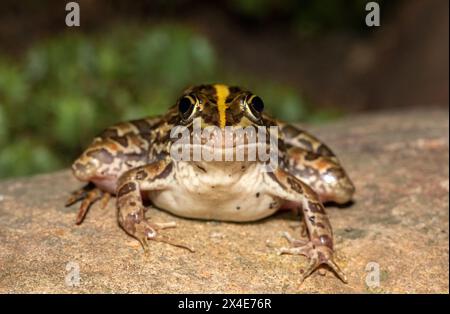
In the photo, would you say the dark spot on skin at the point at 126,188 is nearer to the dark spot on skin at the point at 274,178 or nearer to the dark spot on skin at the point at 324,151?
the dark spot on skin at the point at 274,178

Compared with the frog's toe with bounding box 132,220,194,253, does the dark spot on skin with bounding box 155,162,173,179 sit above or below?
above

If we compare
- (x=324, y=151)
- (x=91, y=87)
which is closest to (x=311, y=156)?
(x=324, y=151)

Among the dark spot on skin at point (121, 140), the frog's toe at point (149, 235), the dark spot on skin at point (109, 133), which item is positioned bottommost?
the frog's toe at point (149, 235)

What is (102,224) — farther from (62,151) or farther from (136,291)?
(62,151)

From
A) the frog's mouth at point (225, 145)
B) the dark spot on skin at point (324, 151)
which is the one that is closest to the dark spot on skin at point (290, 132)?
the dark spot on skin at point (324, 151)

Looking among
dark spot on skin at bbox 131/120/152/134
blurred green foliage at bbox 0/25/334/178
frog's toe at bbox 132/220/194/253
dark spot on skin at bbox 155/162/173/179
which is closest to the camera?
frog's toe at bbox 132/220/194/253

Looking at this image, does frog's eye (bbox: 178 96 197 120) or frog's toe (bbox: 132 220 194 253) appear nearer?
frog's eye (bbox: 178 96 197 120)

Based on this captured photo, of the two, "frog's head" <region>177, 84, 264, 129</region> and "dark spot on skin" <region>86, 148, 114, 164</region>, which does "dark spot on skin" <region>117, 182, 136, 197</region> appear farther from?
"frog's head" <region>177, 84, 264, 129</region>

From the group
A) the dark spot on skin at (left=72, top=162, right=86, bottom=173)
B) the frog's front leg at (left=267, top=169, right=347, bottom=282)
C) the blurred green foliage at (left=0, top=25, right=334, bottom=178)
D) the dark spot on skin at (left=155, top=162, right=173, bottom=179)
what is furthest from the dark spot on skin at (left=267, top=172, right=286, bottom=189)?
the blurred green foliage at (left=0, top=25, right=334, bottom=178)
